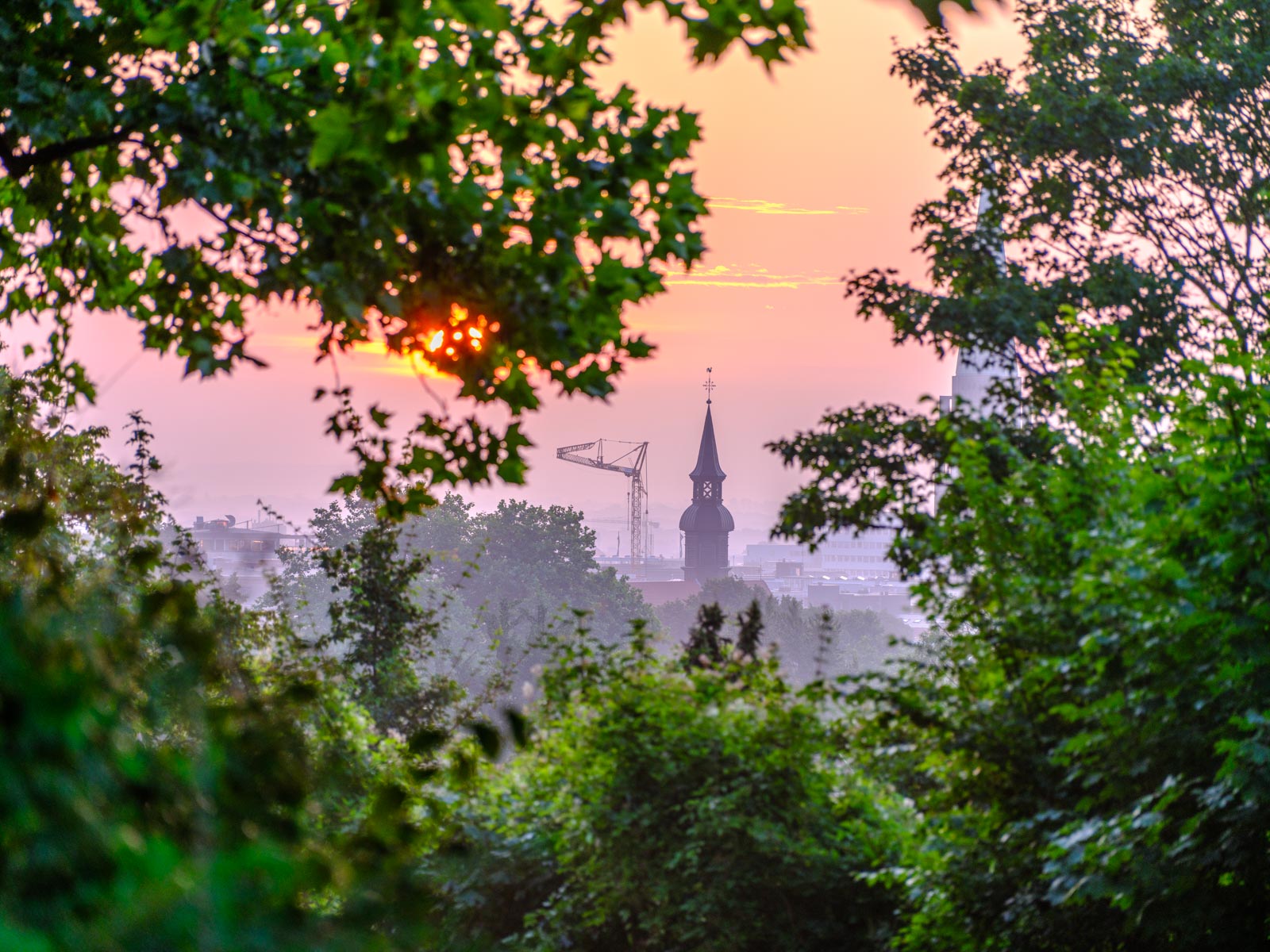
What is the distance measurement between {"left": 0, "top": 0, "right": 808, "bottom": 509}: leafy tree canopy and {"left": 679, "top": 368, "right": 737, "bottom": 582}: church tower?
161 feet

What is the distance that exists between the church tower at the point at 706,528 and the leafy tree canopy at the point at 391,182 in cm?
4918

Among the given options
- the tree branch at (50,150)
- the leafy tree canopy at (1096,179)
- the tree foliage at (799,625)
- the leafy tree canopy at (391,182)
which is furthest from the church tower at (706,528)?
the tree branch at (50,150)

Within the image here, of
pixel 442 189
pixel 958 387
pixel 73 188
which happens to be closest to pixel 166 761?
pixel 442 189

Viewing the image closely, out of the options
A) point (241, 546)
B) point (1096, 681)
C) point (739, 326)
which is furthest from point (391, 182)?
point (739, 326)

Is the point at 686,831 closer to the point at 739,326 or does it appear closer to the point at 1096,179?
the point at 1096,179

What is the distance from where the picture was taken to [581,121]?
4.15 m

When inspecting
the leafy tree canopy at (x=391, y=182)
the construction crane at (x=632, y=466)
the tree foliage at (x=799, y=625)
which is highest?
the construction crane at (x=632, y=466)

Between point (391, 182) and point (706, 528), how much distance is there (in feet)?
188

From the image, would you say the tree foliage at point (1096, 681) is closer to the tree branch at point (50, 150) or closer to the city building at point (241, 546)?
the tree branch at point (50, 150)

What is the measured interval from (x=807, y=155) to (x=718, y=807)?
16.2 meters

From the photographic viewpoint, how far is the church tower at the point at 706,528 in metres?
55.3

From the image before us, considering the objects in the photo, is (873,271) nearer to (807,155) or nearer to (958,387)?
(958,387)

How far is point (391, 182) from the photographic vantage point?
13.0 feet

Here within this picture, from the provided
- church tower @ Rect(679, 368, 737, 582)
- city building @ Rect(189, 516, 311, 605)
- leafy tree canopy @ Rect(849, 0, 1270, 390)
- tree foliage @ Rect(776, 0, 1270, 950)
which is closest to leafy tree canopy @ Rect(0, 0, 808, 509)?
Result: tree foliage @ Rect(776, 0, 1270, 950)
